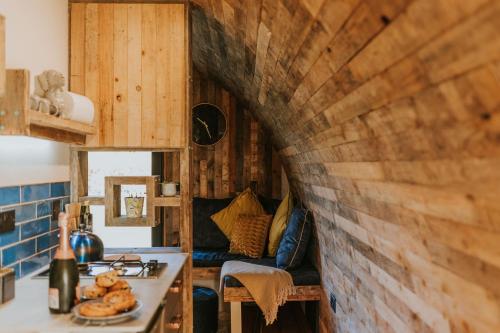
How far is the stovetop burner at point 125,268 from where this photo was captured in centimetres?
234

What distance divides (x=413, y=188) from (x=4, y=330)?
4.87 ft

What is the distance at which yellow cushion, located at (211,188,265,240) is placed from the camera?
17.2 feet

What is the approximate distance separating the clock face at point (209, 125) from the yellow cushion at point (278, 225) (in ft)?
3.98

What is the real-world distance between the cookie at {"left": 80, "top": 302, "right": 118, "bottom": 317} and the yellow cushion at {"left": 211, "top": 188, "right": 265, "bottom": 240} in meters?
3.48

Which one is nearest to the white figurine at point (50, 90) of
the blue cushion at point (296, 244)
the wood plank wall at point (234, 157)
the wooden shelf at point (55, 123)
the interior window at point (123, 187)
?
the wooden shelf at point (55, 123)

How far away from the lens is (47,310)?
1833mm

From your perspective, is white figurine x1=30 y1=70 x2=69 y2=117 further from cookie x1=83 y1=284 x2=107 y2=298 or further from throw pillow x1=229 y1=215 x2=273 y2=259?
throw pillow x1=229 y1=215 x2=273 y2=259

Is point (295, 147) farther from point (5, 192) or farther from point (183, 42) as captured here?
point (5, 192)

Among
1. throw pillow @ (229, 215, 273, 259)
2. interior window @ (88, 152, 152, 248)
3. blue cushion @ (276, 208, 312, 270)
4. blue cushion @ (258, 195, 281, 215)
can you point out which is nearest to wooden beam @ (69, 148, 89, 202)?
interior window @ (88, 152, 152, 248)

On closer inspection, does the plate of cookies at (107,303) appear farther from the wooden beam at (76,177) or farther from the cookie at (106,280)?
the wooden beam at (76,177)

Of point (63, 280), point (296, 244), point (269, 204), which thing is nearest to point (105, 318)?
point (63, 280)

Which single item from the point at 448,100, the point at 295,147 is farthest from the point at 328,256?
the point at 448,100

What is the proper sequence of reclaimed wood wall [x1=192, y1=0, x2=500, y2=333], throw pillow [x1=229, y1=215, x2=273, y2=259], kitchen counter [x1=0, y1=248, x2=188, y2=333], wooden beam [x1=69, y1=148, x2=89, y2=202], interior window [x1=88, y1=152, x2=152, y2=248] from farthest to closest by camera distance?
throw pillow [x1=229, y1=215, x2=273, y2=259] → interior window [x1=88, y1=152, x2=152, y2=248] → wooden beam [x1=69, y1=148, x2=89, y2=202] → kitchen counter [x1=0, y1=248, x2=188, y2=333] → reclaimed wood wall [x1=192, y1=0, x2=500, y2=333]

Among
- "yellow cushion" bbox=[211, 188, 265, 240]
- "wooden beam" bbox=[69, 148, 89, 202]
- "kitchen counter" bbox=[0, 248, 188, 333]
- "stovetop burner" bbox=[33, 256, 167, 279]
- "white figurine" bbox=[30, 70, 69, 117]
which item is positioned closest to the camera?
"kitchen counter" bbox=[0, 248, 188, 333]
